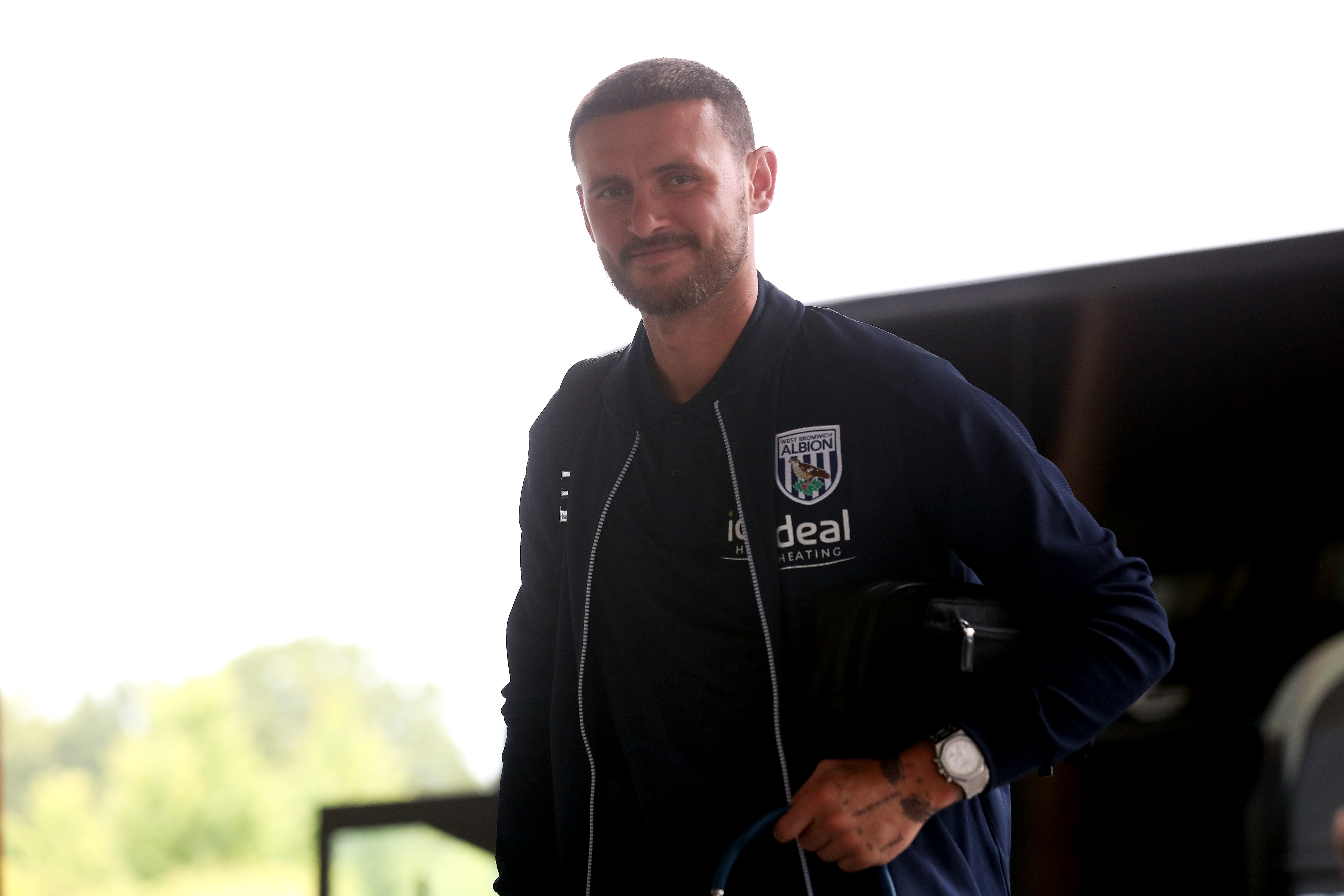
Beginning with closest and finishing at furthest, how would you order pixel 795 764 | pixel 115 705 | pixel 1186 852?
pixel 795 764 < pixel 1186 852 < pixel 115 705

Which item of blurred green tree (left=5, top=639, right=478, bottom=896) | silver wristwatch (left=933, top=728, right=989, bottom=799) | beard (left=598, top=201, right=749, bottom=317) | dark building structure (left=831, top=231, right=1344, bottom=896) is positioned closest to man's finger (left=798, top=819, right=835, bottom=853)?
silver wristwatch (left=933, top=728, right=989, bottom=799)

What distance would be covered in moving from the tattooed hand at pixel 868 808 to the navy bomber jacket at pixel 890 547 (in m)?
0.06

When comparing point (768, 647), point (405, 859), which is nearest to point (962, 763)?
point (768, 647)

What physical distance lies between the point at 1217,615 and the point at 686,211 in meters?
1.64

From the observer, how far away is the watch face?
90cm

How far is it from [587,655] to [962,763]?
0.44 m

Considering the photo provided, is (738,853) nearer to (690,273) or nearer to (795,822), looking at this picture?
(795,822)

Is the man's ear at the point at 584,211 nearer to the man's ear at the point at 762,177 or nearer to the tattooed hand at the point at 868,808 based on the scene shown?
the man's ear at the point at 762,177

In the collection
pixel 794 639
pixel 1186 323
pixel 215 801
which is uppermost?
pixel 1186 323

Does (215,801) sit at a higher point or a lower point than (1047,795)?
lower

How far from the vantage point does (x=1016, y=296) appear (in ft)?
7.54

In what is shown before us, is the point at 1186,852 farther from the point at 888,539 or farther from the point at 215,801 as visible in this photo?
the point at 215,801

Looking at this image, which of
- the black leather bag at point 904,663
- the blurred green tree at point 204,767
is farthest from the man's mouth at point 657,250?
the blurred green tree at point 204,767

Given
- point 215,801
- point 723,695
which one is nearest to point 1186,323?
point 723,695
